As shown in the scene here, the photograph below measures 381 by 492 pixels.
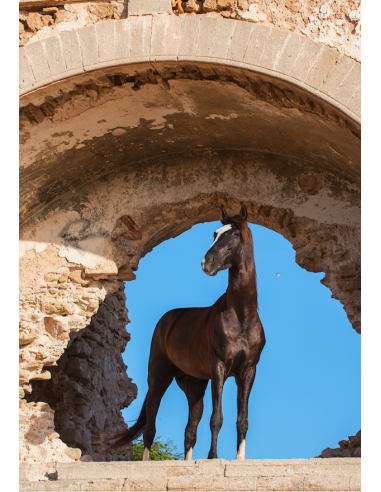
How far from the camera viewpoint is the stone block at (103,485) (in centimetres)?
445

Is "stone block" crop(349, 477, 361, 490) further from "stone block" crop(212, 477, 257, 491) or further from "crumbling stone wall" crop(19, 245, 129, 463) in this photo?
"crumbling stone wall" crop(19, 245, 129, 463)

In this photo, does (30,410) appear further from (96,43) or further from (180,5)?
(180,5)

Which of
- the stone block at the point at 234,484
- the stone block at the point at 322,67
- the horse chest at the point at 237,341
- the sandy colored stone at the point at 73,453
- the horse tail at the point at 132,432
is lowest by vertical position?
the stone block at the point at 234,484

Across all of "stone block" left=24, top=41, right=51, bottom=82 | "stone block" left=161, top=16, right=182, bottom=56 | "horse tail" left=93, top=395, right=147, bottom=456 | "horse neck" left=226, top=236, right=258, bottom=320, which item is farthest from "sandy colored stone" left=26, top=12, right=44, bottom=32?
"horse tail" left=93, top=395, right=147, bottom=456

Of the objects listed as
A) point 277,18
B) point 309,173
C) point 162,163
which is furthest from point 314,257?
point 277,18

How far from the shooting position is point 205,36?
5.21m

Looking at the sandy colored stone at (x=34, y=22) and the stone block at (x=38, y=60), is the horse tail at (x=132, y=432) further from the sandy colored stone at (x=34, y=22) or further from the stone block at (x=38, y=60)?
the sandy colored stone at (x=34, y=22)

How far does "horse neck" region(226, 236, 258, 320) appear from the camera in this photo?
5.34 m

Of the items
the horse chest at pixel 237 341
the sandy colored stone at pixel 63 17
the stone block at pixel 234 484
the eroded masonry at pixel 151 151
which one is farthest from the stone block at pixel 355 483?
the sandy colored stone at pixel 63 17

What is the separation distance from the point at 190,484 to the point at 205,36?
11.4ft

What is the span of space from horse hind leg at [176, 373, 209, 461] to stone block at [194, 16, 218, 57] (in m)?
3.04

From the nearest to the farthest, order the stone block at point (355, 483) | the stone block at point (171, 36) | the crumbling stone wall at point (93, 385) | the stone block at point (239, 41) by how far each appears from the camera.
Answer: the stone block at point (355, 483) → the stone block at point (239, 41) → the stone block at point (171, 36) → the crumbling stone wall at point (93, 385)

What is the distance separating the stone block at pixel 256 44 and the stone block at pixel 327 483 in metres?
3.15

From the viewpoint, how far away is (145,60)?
5.26 metres
